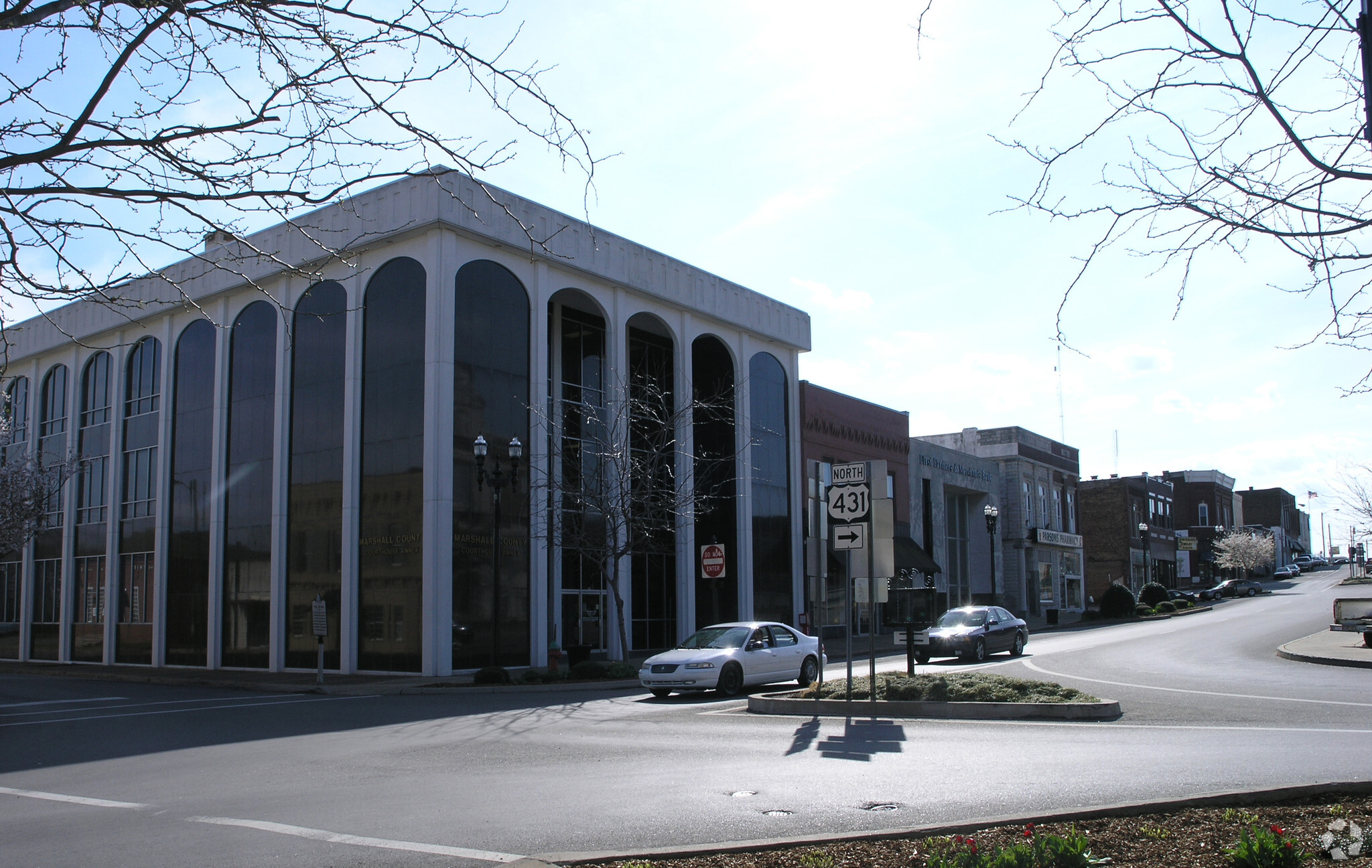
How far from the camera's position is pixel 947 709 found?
13742mm

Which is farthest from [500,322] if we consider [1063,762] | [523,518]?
[1063,762]

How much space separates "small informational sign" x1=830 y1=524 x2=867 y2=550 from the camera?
1436 centimetres

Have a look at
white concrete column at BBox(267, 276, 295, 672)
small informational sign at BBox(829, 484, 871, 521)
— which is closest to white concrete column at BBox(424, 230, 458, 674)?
white concrete column at BBox(267, 276, 295, 672)

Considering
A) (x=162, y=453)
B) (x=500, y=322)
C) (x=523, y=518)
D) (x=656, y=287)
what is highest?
(x=656, y=287)

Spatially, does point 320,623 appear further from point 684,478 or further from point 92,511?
point 92,511

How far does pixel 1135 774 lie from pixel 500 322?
22.1 metres

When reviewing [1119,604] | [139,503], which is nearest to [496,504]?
[139,503]

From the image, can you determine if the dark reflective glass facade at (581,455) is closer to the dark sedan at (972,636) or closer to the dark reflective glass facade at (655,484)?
the dark reflective glass facade at (655,484)

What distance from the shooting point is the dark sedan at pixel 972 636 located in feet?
85.4

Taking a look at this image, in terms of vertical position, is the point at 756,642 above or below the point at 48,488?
below

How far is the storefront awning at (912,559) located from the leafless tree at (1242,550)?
59073 mm

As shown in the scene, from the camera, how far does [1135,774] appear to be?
8.59 metres

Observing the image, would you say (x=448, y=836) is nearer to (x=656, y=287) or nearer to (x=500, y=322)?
(x=500, y=322)

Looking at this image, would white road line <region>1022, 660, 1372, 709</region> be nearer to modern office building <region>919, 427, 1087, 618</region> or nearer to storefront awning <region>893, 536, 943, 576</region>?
storefront awning <region>893, 536, 943, 576</region>
